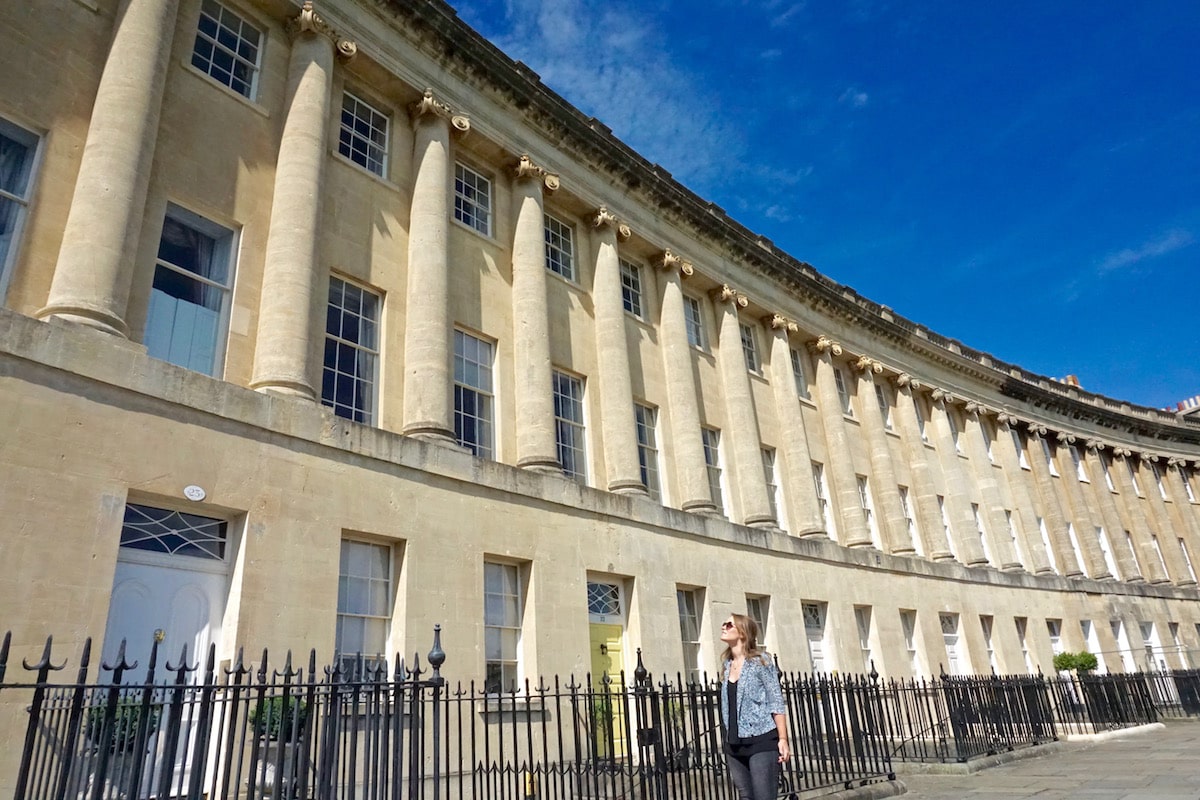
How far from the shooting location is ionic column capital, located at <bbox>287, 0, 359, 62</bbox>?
12898 millimetres

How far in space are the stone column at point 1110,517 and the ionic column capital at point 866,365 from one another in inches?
615

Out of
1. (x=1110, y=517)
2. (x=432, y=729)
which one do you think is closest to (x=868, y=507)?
(x=1110, y=517)

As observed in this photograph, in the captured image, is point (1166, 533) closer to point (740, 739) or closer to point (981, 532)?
point (981, 532)

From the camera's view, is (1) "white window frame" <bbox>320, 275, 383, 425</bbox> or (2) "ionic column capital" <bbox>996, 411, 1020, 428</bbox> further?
(2) "ionic column capital" <bbox>996, 411, 1020, 428</bbox>

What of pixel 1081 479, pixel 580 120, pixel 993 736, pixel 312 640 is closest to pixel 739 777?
pixel 312 640

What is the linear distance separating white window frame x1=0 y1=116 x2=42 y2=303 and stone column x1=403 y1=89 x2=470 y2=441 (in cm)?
530

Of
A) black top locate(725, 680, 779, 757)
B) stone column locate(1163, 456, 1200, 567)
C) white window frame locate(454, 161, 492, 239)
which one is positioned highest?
white window frame locate(454, 161, 492, 239)

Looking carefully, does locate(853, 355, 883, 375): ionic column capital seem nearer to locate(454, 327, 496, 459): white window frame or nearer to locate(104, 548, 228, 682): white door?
locate(454, 327, 496, 459): white window frame

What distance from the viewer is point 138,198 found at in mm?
9750

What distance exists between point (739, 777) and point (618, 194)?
1525 cm

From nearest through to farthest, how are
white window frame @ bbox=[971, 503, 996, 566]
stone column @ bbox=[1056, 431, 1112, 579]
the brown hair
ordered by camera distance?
the brown hair → white window frame @ bbox=[971, 503, 996, 566] → stone column @ bbox=[1056, 431, 1112, 579]

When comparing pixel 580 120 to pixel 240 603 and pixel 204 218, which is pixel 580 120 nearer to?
pixel 204 218

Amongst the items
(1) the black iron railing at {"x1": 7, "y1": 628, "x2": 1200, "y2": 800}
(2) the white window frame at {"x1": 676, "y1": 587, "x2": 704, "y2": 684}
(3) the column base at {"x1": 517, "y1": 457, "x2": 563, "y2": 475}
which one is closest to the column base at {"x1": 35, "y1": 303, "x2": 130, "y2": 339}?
(1) the black iron railing at {"x1": 7, "y1": 628, "x2": 1200, "y2": 800}

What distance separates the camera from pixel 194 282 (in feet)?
35.2
